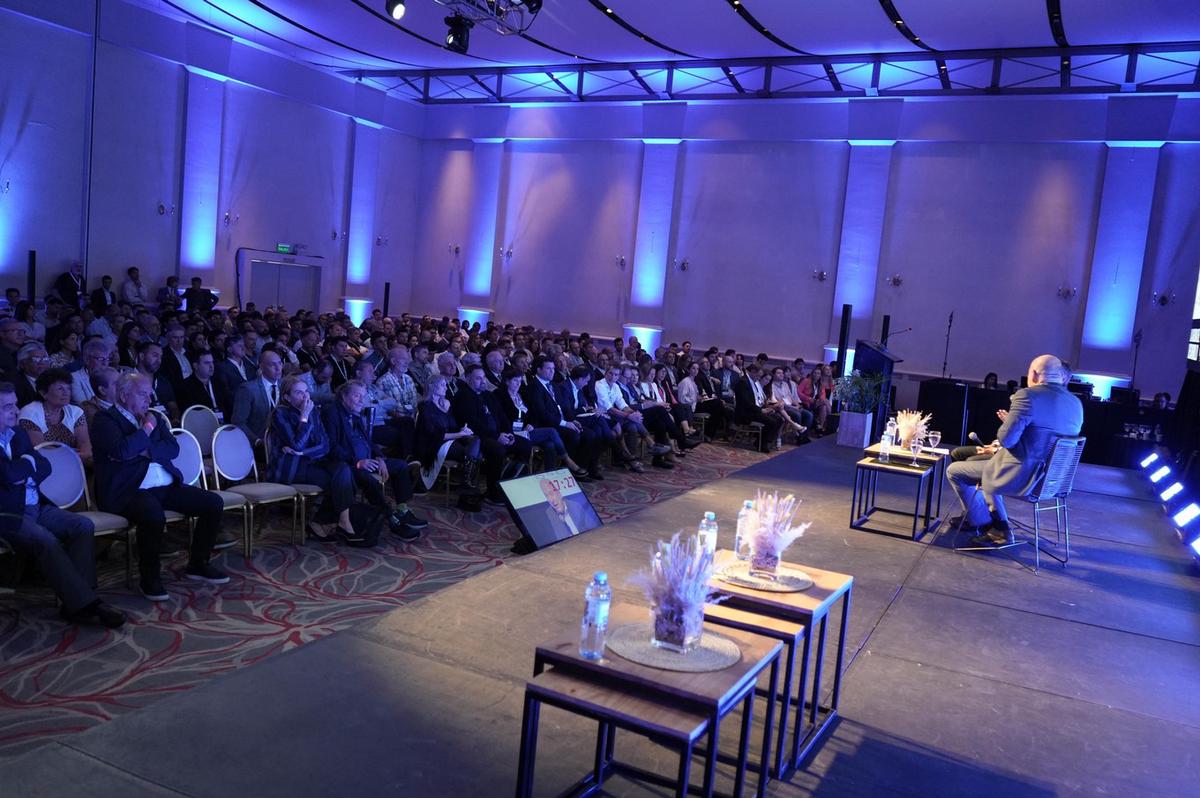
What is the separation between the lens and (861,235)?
16.9 metres

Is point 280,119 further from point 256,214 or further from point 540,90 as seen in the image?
point 540,90

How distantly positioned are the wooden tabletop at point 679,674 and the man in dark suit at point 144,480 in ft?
9.88

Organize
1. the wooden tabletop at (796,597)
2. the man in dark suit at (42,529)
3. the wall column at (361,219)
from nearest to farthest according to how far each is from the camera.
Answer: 1. the wooden tabletop at (796,597)
2. the man in dark suit at (42,529)
3. the wall column at (361,219)

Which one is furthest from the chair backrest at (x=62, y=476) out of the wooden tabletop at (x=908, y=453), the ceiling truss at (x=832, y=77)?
the ceiling truss at (x=832, y=77)

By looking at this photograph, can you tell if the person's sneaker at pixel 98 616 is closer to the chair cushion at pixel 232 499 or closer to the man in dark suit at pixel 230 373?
the chair cushion at pixel 232 499

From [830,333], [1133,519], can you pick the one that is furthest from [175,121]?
[1133,519]

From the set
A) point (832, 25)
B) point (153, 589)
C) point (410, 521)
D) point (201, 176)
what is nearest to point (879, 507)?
point (410, 521)

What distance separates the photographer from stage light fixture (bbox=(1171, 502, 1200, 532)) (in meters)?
7.49

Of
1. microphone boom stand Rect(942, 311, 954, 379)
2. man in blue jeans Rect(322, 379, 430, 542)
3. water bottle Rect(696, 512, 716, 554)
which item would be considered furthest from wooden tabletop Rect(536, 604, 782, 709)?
microphone boom stand Rect(942, 311, 954, 379)

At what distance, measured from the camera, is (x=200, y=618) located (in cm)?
451

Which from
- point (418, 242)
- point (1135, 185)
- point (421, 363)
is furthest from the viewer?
point (418, 242)

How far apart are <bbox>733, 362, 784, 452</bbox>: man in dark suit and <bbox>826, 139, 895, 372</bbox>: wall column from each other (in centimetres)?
444

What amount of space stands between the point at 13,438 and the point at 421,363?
5.34 metres

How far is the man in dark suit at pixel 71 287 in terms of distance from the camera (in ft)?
44.0
